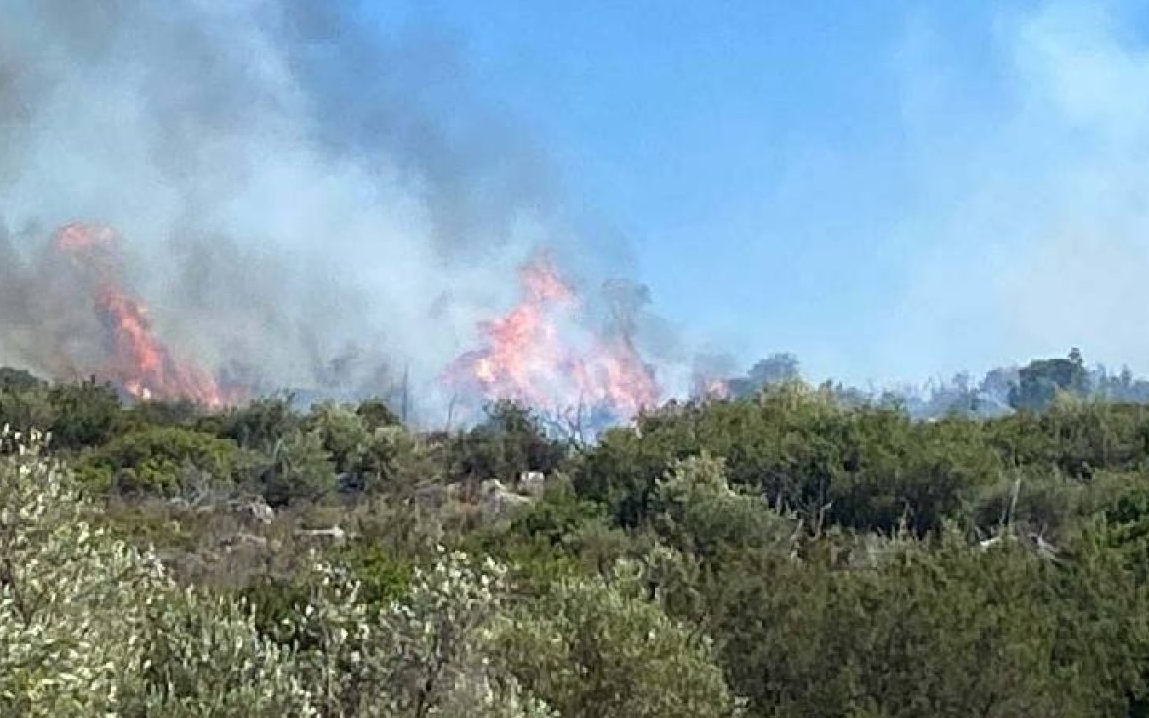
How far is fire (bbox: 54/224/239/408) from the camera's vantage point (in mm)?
118250

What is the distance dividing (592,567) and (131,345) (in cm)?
8966

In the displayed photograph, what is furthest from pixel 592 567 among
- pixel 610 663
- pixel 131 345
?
pixel 131 345

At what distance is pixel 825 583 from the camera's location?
27734 mm

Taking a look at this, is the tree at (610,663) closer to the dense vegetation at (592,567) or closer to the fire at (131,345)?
the dense vegetation at (592,567)

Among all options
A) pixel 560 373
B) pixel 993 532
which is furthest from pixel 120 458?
pixel 560 373

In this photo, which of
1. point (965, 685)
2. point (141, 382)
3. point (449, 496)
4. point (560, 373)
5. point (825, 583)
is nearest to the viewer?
point (965, 685)

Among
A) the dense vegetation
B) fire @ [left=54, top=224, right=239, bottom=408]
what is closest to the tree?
the dense vegetation

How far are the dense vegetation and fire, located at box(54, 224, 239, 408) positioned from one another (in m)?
51.7

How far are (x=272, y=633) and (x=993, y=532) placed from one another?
92.7ft

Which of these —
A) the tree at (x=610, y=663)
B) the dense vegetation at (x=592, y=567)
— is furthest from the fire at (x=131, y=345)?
the tree at (x=610, y=663)

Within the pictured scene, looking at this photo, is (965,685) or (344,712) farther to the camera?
(965,685)

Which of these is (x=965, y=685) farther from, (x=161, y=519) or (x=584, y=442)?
(x=584, y=442)

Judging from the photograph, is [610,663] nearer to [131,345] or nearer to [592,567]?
[592,567]

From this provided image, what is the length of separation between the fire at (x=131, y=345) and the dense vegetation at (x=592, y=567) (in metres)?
51.7
